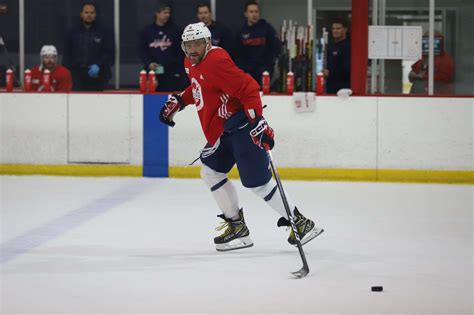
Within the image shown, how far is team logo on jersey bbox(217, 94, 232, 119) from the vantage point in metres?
5.58

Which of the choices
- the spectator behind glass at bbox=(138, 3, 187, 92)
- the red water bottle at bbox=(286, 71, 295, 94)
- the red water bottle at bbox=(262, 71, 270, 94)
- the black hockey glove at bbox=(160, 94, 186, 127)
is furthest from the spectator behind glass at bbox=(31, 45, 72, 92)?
the black hockey glove at bbox=(160, 94, 186, 127)

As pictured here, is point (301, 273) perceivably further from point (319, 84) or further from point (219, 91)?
point (319, 84)

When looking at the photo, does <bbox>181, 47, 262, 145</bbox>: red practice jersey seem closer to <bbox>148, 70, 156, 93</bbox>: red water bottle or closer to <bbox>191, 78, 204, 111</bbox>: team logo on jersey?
<bbox>191, 78, 204, 111</bbox>: team logo on jersey

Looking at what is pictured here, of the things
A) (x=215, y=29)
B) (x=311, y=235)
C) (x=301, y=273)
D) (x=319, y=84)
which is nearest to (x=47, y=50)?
(x=215, y=29)

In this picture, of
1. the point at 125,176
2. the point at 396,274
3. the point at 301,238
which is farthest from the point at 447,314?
the point at 125,176

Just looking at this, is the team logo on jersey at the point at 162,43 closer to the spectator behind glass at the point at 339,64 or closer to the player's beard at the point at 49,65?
the player's beard at the point at 49,65

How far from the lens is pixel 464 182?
8.71m

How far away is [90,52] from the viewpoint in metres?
9.68

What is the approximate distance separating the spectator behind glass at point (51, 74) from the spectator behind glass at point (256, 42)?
155cm

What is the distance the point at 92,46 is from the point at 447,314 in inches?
237

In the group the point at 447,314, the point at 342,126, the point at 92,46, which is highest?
the point at 92,46

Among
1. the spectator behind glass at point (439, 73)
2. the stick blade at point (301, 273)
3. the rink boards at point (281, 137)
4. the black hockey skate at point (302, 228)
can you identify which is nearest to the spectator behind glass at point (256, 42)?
the rink boards at point (281, 137)

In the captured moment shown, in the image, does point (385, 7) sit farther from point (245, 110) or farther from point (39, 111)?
point (245, 110)

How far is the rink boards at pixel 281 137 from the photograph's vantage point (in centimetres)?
874
